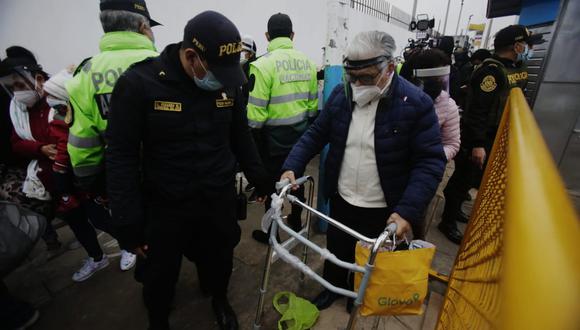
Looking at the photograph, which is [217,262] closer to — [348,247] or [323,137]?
[348,247]

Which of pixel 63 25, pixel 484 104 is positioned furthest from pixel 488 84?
pixel 63 25

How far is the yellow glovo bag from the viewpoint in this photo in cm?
120

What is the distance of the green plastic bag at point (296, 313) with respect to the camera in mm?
2055

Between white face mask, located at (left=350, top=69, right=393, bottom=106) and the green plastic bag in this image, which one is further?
the green plastic bag

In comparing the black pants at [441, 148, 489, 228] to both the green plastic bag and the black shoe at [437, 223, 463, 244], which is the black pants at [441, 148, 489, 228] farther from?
the green plastic bag

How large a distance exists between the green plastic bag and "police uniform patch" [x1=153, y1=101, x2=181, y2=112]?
5.39 feet

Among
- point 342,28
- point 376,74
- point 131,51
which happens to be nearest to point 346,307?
point 376,74

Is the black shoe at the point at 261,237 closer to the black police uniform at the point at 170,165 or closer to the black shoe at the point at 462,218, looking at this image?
the black police uniform at the point at 170,165

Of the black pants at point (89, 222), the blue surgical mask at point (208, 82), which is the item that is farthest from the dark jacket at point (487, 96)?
the black pants at point (89, 222)

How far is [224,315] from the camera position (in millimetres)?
2105

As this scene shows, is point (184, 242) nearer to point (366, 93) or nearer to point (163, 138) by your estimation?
point (163, 138)

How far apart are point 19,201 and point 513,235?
3.16 meters

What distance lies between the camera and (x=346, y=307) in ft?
7.46

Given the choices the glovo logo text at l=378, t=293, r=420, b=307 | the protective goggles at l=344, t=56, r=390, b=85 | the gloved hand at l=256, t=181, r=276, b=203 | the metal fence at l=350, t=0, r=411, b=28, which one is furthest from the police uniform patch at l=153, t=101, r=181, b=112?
the metal fence at l=350, t=0, r=411, b=28
